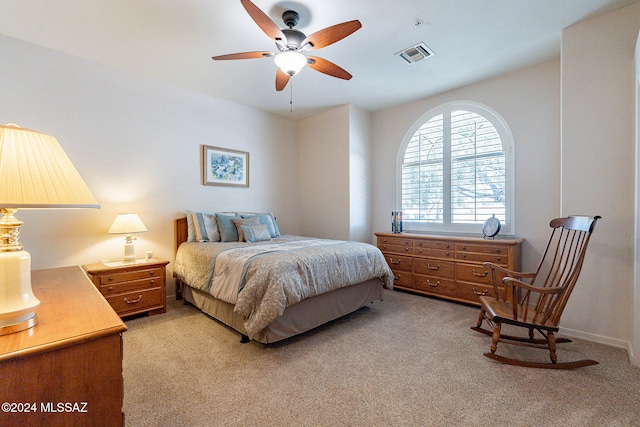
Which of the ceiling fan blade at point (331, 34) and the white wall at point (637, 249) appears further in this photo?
the white wall at point (637, 249)

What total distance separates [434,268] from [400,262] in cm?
48

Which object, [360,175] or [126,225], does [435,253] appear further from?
[126,225]

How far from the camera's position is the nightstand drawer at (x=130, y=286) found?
2862 millimetres

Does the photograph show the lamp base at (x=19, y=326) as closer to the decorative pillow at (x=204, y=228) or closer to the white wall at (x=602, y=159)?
the decorative pillow at (x=204, y=228)

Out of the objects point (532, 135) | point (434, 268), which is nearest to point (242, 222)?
point (434, 268)

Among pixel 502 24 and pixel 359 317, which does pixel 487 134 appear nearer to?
pixel 502 24

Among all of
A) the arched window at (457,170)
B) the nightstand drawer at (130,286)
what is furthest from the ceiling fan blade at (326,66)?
the nightstand drawer at (130,286)

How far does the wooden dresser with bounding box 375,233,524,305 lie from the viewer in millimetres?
3199

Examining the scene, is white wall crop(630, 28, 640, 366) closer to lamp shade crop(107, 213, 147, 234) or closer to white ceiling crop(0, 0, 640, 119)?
white ceiling crop(0, 0, 640, 119)

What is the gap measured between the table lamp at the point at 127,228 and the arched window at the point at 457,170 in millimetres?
3592

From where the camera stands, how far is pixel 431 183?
417 cm

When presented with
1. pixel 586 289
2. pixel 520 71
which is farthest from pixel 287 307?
pixel 520 71

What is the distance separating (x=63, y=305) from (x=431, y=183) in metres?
4.10

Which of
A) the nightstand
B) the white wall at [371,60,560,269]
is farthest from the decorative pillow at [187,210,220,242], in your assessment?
the white wall at [371,60,560,269]
